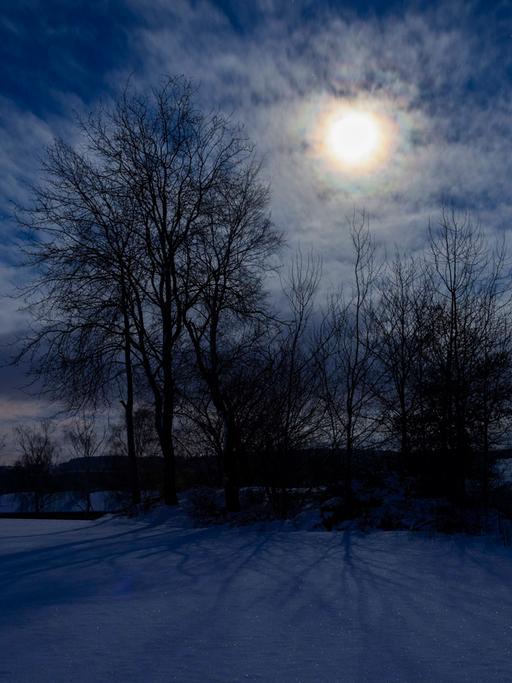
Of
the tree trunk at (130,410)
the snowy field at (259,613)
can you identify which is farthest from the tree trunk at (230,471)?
the snowy field at (259,613)

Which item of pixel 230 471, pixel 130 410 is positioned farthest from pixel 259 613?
pixel 130 410

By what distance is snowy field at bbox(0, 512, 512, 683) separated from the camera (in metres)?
2.72

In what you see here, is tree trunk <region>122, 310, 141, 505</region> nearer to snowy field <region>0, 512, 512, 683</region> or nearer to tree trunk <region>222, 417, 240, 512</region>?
tree trunk <region>222, 417, 240, 512</region>

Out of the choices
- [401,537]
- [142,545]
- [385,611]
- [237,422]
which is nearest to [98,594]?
[385,611]

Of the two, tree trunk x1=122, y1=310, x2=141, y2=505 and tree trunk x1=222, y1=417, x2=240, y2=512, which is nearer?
tree trunk x1=222, y1=417, x2=240, y2=512

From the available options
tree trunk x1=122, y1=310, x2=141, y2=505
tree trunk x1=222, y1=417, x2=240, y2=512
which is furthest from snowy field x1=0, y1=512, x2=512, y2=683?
tree trunk x1=122, y1=310, x2=141, y2=505

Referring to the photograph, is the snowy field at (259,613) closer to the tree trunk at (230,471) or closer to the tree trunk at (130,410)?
the tree trunk at (230,471)

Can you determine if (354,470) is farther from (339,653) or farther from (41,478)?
(41,478)

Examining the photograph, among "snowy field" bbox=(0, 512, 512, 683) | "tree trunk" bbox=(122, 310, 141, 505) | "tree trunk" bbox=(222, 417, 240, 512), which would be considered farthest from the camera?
"tree trunk" bbox=(122, 310, 141, 505)

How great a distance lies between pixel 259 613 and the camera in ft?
12.4

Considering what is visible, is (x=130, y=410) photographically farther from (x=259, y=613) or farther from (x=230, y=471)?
(x=259, y=613)

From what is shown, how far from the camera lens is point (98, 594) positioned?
4.40 metres

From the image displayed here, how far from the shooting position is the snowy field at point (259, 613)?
8.94 ft

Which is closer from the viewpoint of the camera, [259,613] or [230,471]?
[259,613]
